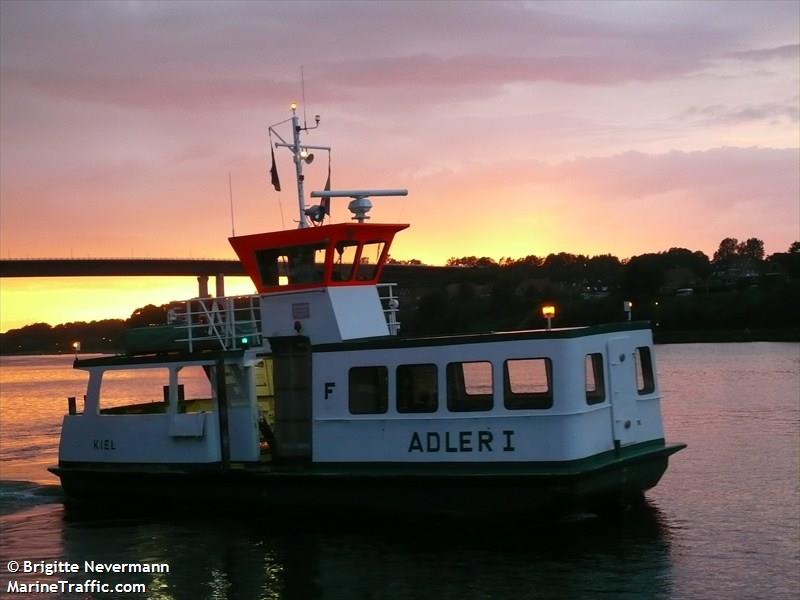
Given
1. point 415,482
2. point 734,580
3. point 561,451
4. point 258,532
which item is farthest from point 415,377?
point 734,580

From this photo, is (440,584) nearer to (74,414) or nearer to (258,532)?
(258,532)

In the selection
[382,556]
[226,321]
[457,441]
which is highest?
[226,321]

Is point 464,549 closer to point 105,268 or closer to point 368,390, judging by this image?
point 368,390

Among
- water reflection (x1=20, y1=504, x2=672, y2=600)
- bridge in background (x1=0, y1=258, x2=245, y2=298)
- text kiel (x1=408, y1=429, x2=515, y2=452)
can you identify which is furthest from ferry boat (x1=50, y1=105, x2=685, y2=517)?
bridge in background (x1=0, y1=258, x2=245, y2=298)

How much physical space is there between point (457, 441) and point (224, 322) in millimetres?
5204

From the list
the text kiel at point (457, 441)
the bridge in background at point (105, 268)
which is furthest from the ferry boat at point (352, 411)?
the bridge in background at point (105, 268)

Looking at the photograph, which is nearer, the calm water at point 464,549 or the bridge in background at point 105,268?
the calm water at point 464,549

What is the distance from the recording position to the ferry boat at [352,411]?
14.7 meters

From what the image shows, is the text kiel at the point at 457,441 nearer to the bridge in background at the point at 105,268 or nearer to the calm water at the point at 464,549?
the calm water at the point at 464,549

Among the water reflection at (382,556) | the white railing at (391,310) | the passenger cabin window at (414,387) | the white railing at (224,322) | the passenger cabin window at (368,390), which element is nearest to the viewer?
the water reflection at (382,556)

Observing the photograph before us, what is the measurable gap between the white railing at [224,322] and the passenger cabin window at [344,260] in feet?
5.14

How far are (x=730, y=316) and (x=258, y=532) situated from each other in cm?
9075

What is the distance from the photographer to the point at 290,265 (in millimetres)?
17453

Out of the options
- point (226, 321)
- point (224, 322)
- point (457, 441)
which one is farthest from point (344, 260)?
point (457, 441)
